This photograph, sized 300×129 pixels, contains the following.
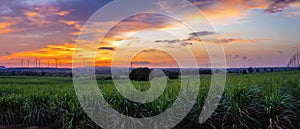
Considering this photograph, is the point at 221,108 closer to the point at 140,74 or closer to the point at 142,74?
the point at 142,74

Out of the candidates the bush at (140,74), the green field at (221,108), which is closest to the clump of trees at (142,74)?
the bush at (140,74)

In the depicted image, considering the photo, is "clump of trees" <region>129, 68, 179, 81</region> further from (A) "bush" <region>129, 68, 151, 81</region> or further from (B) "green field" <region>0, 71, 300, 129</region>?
(B) "green field" <region>0, 71, 300, 129</region>

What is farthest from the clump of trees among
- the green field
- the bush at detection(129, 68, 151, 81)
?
the green field

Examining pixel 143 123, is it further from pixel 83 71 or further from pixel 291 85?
pixel 83 71

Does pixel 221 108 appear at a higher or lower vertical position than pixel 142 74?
lower

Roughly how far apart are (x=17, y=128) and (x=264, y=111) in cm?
503

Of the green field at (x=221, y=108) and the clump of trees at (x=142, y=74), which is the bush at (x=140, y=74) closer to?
the clump of trees at (x=142, y=74)

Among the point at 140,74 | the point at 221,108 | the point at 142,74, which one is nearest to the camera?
the point at 221,108

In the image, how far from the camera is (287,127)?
4930 millimetres

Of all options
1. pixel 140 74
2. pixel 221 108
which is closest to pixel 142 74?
pixel 140 74

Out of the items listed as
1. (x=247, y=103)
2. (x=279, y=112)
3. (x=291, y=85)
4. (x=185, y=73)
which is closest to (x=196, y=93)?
(x=247, y=103)

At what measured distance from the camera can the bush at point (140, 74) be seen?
15.6 meters

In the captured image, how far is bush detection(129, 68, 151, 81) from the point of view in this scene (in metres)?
15.6

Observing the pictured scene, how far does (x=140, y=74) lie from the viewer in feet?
51.9
